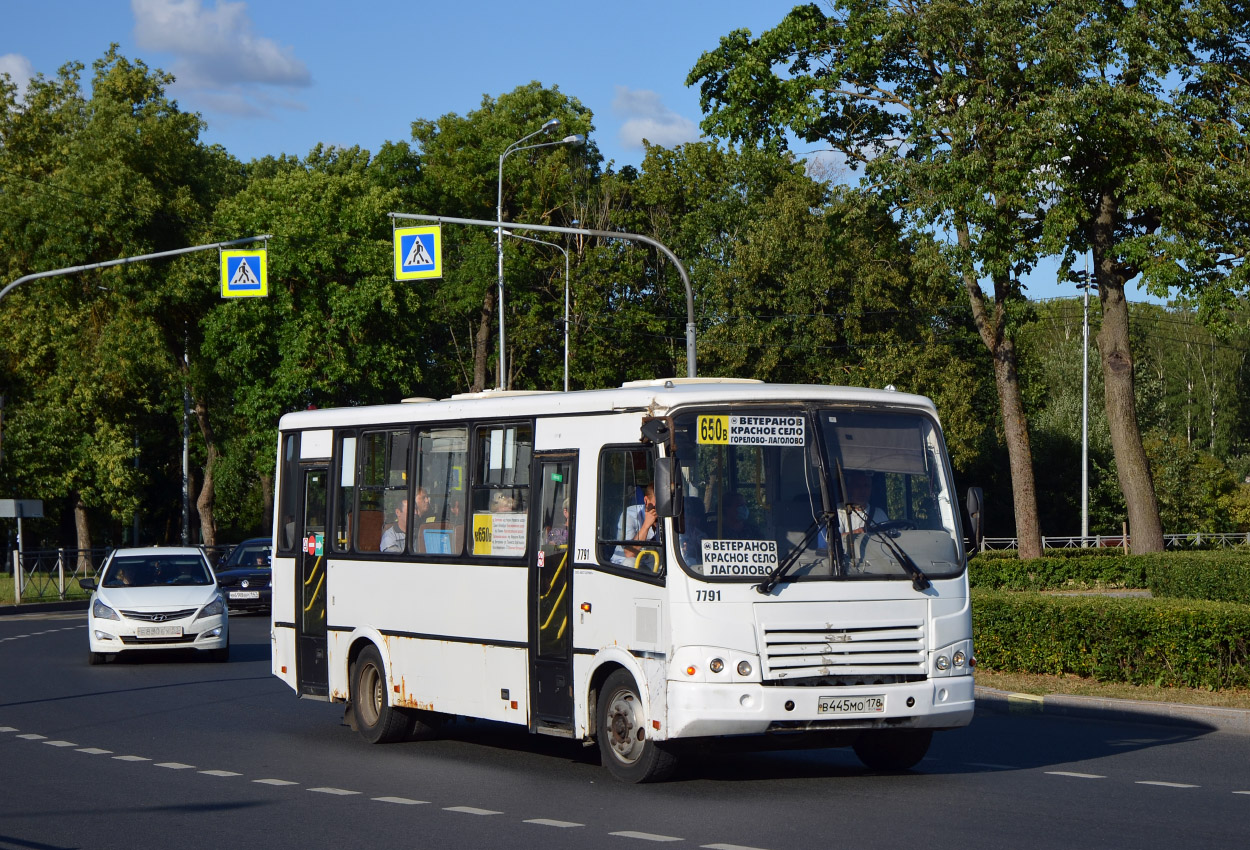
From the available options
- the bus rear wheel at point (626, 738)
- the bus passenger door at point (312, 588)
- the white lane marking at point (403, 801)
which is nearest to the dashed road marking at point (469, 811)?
the white lane marking at point (403, 801)

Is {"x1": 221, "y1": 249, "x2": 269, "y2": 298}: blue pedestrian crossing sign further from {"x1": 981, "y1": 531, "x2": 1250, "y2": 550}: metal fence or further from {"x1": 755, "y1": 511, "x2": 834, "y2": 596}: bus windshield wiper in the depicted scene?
{"x1": 981, "y1": 531, "x2": 1250, "y2": 550}: metal fence

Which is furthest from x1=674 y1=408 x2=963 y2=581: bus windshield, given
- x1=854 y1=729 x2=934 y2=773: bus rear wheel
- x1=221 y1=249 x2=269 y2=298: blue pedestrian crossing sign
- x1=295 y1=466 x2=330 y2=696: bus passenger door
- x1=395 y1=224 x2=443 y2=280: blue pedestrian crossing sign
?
x1=221 y1=249 x2=269 y2=298: blue pedestrian crossing sign

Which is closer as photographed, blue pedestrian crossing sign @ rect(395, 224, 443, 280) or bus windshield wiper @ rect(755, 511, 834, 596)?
bus windshield wiper @ rect(755, 511, 834, 596)

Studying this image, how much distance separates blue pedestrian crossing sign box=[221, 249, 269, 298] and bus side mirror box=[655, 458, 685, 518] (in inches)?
832

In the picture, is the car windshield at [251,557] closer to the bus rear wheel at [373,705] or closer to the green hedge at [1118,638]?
the green hedge at [1118,638]

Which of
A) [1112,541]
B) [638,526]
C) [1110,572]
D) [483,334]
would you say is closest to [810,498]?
[638,526]

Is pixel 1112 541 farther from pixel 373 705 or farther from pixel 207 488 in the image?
pixel 373 705

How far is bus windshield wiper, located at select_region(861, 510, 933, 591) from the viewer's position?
11.3m

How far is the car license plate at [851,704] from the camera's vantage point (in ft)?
35.6

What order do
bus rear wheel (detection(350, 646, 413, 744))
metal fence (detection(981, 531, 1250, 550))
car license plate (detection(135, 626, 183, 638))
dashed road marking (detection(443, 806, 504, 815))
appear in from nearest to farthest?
dashed road marking (detection(443, 806, 504, 815)), bus rear wheel (detection(350, 646, 413, 744)), car license plate (detection(135, 626, 183, 638)), metal fence (detection(981, 531, 1250, 550))

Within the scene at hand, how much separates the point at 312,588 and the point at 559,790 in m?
4.97

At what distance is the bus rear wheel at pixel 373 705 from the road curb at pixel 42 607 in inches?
1016

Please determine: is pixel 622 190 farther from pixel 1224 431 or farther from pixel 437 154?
pixel 1224 431

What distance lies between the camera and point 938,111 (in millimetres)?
32250
